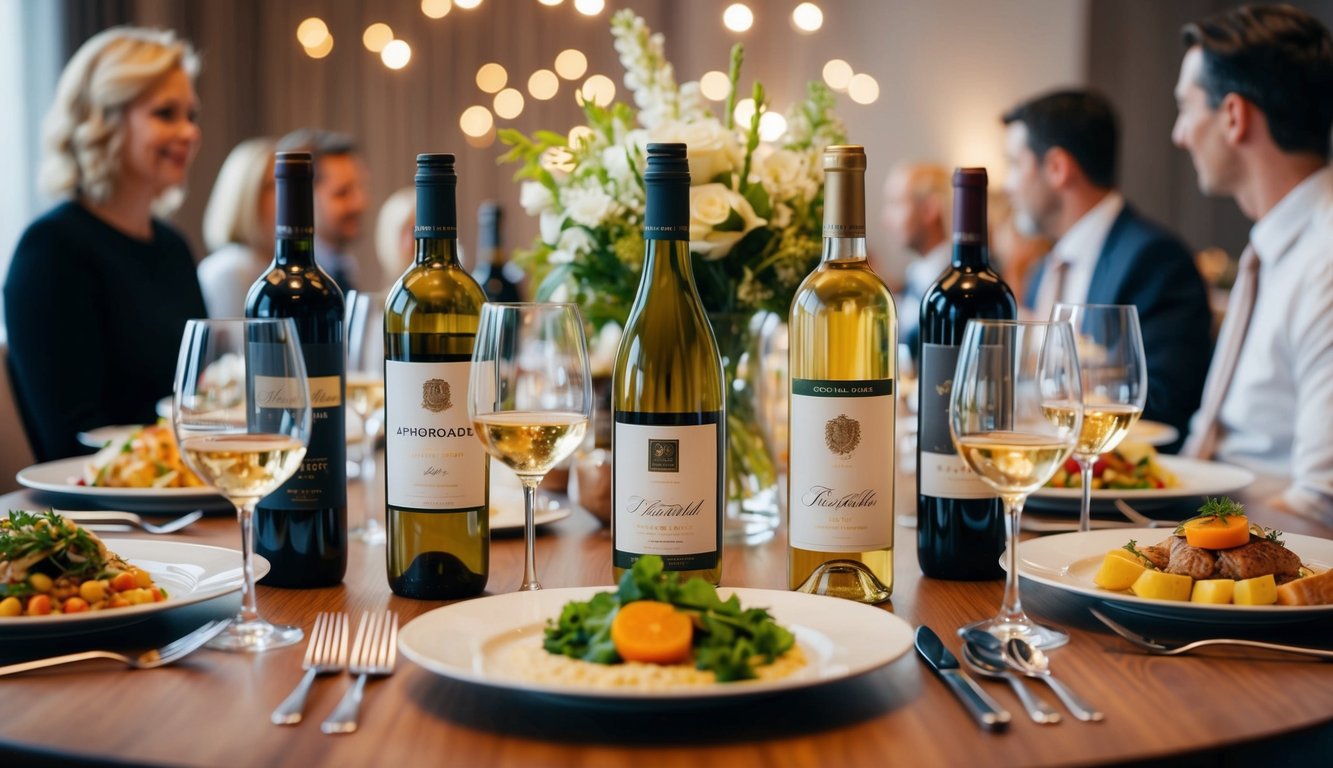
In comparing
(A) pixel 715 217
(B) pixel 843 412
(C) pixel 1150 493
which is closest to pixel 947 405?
(B) pixel 843 412

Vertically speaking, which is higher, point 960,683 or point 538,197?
point 538,197

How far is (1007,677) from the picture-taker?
100 cm

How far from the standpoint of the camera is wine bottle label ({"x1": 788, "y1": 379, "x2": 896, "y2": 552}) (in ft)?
3.95

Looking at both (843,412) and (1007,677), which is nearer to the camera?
(1007,677)

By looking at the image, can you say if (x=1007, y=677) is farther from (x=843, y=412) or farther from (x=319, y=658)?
(x=319, y=658)

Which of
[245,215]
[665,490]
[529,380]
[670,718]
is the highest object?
[245,215]

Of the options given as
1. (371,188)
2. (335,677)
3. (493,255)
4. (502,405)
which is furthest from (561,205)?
(371,188)

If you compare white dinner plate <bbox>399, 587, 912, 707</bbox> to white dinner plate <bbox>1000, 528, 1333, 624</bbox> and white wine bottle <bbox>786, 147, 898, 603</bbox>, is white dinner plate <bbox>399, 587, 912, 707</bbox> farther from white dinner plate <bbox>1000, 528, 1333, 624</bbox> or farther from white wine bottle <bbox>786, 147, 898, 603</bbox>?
white dinner plate <bbox>1000, 528, 1333, 624</bbox>

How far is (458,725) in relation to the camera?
0.90 metres

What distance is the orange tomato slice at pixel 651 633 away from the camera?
36.1 inches

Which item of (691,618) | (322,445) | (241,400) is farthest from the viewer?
(322,445)

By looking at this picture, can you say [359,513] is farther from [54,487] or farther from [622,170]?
[622,170]

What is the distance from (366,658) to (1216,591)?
74cm

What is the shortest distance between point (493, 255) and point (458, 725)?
2.76m
